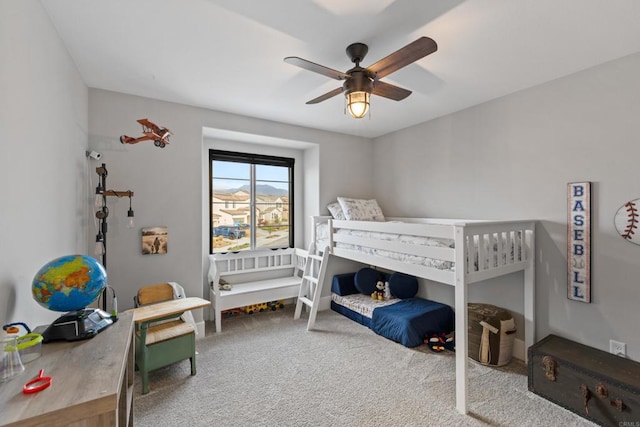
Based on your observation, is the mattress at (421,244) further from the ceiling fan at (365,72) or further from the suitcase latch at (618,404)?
the ceiling fan at (365,72)

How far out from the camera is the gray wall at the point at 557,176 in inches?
87.0

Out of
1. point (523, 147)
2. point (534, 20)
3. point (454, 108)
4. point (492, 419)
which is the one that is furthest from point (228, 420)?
point (454, 108)

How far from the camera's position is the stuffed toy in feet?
12.4

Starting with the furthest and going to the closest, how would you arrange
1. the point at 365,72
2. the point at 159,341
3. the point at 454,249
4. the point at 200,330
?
the point at 200,330, the point at 159,341, the point at 454,249, the point at 365,72

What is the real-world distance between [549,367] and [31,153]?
11.6ft

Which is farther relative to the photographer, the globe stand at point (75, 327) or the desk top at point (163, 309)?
the desk top at point (163, 309)

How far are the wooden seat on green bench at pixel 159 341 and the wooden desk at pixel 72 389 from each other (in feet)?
3.78

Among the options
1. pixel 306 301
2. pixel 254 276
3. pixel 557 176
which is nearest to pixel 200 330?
pixel 254 276

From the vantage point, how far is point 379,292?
390 cm

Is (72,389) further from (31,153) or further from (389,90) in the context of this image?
(389,90)

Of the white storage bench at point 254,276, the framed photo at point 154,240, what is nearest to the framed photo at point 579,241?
the white storage bench at point 254,276

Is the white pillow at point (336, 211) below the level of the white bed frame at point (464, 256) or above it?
above

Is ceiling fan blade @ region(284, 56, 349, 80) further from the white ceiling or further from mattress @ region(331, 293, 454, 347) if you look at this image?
mattress @ region(331, 293, 454, 347)

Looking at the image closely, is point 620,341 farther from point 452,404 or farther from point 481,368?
point 452,404
